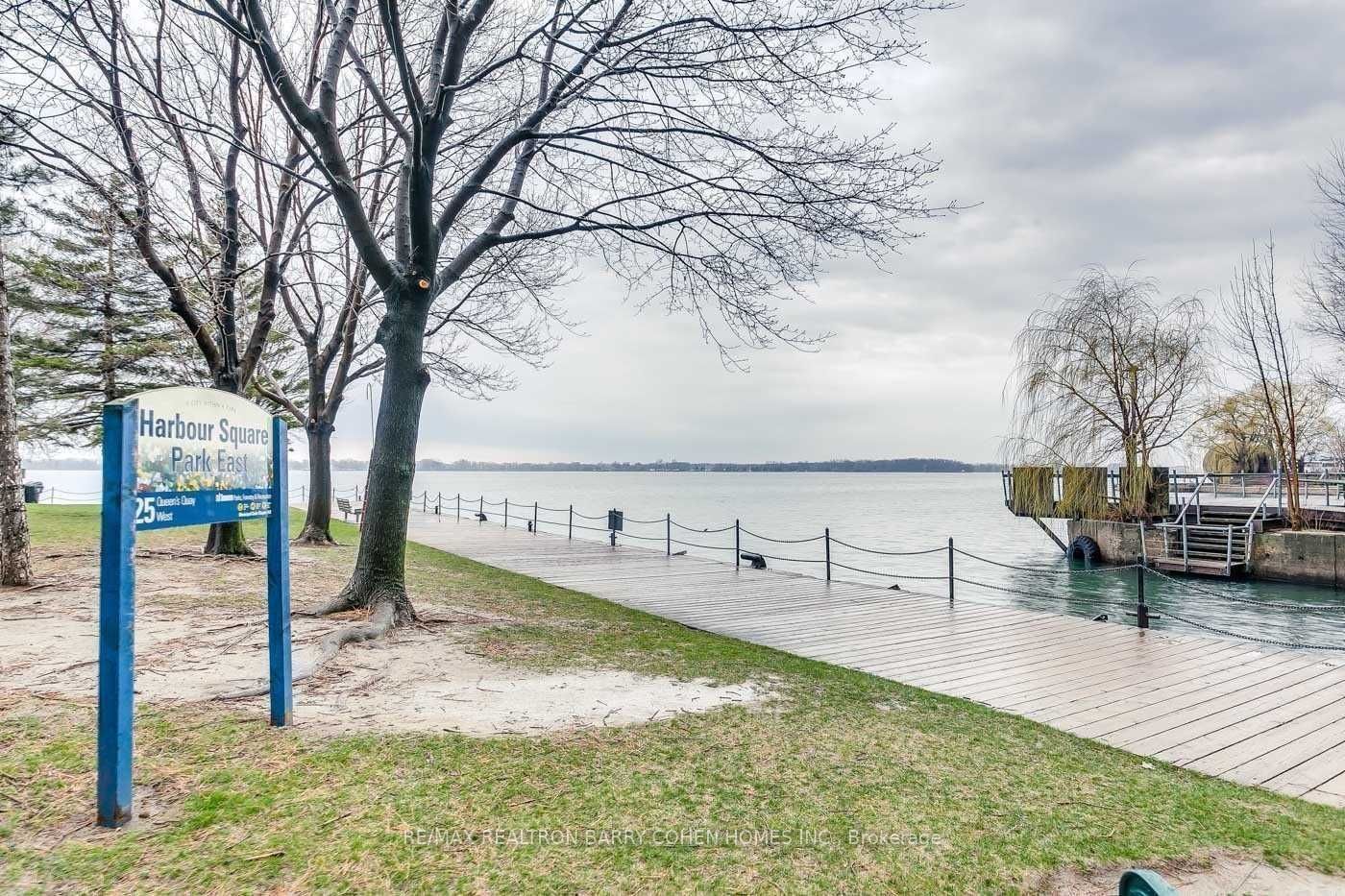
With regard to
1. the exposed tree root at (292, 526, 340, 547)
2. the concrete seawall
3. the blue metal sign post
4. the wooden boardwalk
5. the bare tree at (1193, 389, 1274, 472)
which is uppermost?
the bare tree at (1193, 389, 1274, 472)

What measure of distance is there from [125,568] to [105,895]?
1.21 meters

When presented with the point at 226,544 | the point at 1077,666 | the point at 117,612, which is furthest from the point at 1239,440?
the point at 117,612

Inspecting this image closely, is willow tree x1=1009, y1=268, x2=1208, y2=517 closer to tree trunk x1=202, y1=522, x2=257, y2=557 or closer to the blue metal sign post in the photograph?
tree trunk x1=202, y1=522, x2=257, y2=557

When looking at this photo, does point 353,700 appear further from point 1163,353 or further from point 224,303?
point 1163,353

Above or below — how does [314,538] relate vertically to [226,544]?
below

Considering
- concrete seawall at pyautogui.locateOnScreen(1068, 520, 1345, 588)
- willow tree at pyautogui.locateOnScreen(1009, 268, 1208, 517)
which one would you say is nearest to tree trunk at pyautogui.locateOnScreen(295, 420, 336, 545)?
willow tree at pyautogui.locateOnScreen(1009, 268, 1208, 517)

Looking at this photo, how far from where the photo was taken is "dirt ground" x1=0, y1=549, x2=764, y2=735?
4336 mm

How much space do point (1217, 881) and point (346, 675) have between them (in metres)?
5.15

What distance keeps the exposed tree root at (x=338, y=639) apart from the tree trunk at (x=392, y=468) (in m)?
0.27

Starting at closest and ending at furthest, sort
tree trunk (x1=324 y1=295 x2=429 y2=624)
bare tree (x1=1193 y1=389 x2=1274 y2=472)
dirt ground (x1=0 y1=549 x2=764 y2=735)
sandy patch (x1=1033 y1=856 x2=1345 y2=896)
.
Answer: sandy patch (x1=1033 y1=856 x2=1345 y2=896) < dirt ground (x1=0 y1=549 x2=764 y2=735) < tree trunk (x1=324 y1=295 x2=429 y2=624) < bare tree (x1=1193 y1=389 x2=1274 y2=472)

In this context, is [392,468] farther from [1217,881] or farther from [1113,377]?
[1113,377]

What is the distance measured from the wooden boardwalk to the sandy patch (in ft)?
4.12

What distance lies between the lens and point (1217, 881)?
9.27 feet

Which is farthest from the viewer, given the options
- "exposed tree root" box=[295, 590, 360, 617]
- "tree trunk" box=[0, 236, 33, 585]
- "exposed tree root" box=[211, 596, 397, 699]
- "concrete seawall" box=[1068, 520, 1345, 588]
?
"concrete seawall" box=[1068, 520, 1345, 588]
